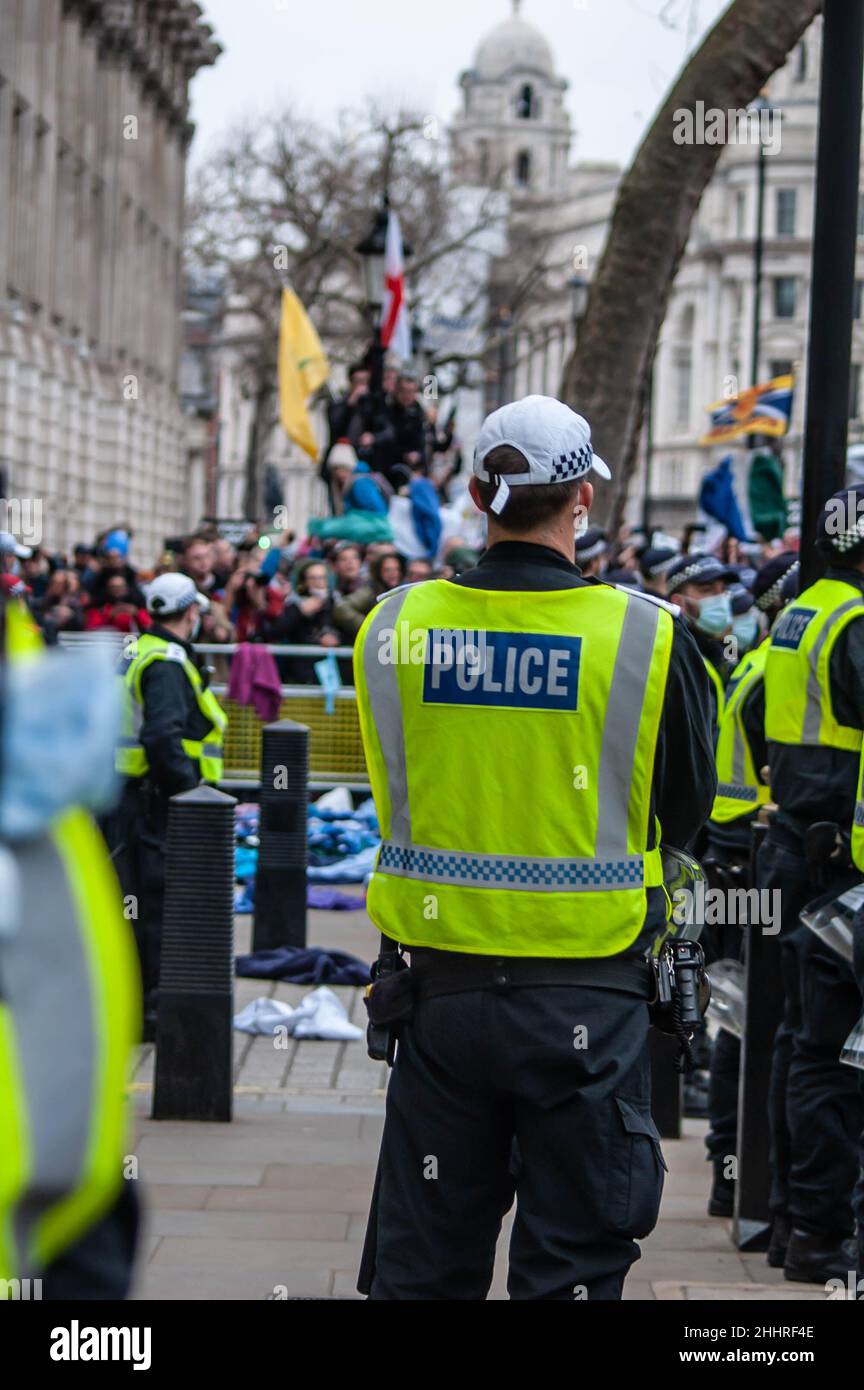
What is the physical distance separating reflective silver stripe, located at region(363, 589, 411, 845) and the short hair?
25 cm

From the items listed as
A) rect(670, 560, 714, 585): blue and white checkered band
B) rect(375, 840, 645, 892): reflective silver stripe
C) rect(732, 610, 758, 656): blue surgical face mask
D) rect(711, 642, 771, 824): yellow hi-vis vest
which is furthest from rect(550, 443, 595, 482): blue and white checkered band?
rect(732, 610, 758, 656): blue surgical face mask

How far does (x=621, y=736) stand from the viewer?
4.05m

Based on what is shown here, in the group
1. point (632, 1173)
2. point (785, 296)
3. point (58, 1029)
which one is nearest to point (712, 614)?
point (632, 1173)

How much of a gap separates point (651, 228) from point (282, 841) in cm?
426

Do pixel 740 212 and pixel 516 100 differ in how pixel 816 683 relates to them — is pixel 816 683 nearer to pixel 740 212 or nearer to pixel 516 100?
pixel 740 212

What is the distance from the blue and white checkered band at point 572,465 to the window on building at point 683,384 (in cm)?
12817

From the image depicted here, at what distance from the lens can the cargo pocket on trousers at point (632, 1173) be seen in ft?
12.8

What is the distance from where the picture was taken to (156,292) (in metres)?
59.4

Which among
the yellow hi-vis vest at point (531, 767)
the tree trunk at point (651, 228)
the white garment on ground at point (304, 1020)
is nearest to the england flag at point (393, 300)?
the tree trunk at point (651, 228)

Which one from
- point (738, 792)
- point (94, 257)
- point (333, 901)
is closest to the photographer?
point (738, 792)

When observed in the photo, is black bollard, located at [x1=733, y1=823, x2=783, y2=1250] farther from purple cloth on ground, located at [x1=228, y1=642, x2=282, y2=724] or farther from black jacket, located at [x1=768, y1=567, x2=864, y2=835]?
purple cloth on ground, located at [x1=228, y1=642, x2=282, y2=724]

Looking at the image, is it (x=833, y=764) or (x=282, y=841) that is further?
(x=282, y=841)

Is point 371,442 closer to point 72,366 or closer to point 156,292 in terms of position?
point 72,366
